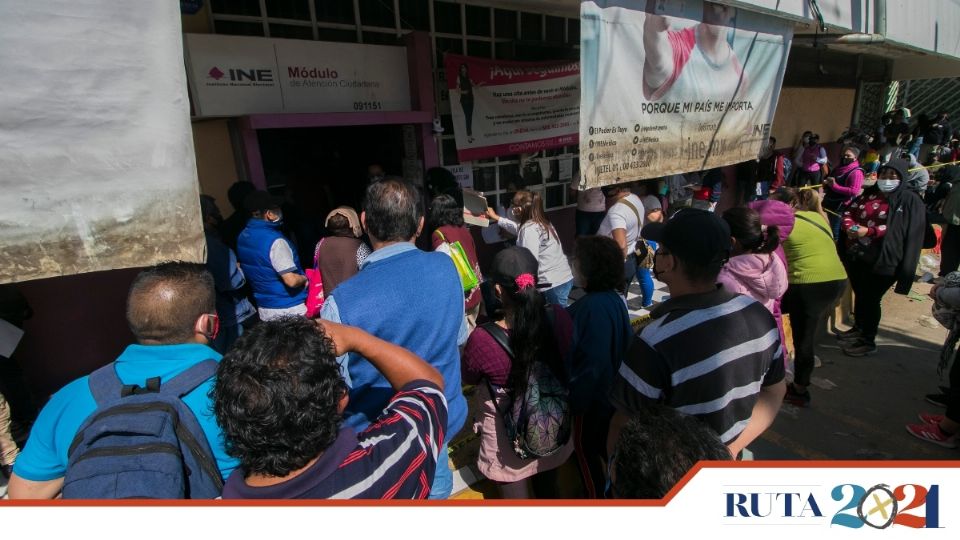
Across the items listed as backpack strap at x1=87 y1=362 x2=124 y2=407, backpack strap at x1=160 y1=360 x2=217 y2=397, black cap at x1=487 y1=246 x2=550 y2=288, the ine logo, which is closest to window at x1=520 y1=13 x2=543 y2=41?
the ine logo

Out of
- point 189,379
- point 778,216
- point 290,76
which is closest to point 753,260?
point 778,216

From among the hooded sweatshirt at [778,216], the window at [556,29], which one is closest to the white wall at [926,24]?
the hooded sweatshirt at [778,216]

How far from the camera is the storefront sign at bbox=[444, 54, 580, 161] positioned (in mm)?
4926

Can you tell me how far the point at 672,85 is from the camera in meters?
3.00

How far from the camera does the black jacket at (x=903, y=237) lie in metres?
3.82

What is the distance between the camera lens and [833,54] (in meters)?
9.84

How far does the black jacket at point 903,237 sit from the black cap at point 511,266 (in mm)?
3533

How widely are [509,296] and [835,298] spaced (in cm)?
259

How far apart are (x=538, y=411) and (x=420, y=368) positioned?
857 millimetres

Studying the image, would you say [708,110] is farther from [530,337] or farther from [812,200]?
[530,337]

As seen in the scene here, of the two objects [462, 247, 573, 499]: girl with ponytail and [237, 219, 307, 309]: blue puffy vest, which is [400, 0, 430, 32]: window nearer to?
[237, 219, 307, 309]: blue puffy vest

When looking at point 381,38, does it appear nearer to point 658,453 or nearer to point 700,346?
point 700,346

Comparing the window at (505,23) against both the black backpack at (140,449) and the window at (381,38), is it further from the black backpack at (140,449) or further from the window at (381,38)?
the black backpack at (140,449)

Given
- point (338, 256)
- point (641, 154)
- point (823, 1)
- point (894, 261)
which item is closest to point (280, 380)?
point (338, 256)
